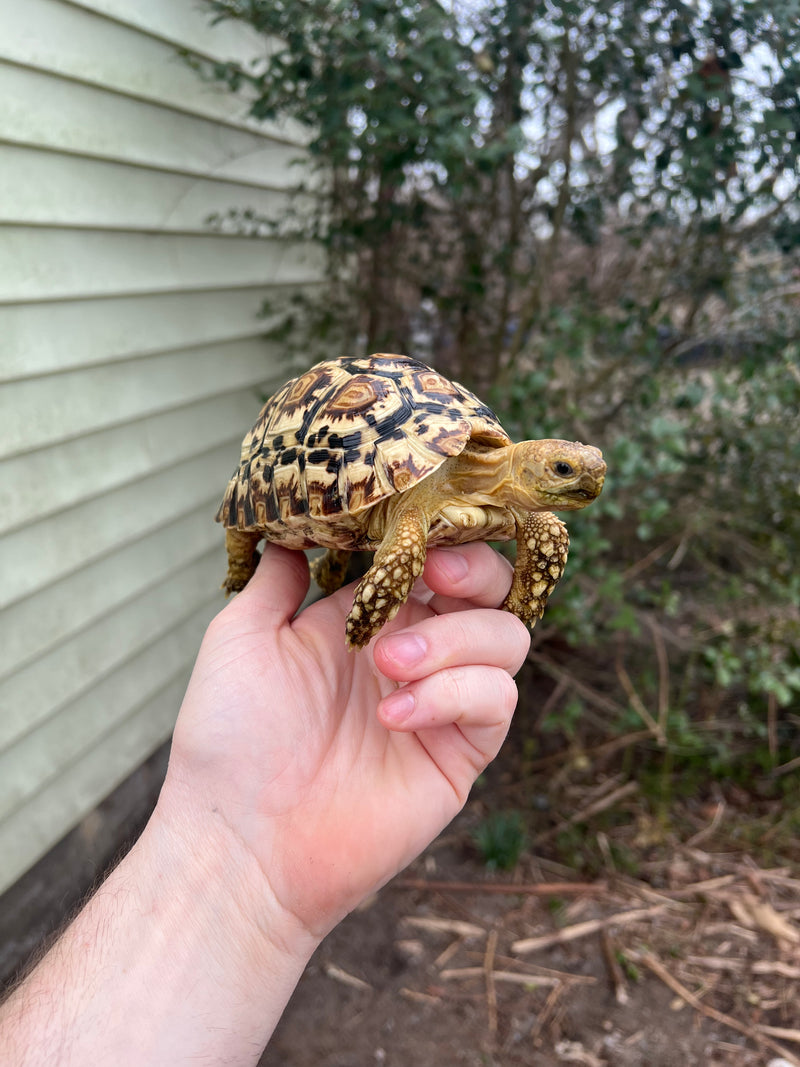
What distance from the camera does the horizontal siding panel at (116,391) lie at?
229 cm

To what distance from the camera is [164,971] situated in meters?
1.16

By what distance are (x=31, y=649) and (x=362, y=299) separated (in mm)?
2348

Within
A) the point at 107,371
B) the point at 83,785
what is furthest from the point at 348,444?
the point at 83,785

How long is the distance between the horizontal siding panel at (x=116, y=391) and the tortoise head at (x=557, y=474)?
1622 millimetres

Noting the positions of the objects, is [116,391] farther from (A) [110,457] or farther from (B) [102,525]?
(B) [102,525]

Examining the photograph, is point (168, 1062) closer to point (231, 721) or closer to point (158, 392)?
point (231, 721)

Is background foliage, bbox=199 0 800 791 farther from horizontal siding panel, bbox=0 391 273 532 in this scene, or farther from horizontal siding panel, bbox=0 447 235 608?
horizontal siding panel, bbox=0 447 235 608

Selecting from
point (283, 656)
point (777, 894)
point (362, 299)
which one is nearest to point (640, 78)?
point (362, 299)

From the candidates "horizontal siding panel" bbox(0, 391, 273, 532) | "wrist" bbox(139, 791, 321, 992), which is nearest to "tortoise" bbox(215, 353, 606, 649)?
"wrist" bbox(139, 791, 321, 992)

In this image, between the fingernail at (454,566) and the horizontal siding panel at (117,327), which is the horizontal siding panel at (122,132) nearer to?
the horizontal siding panel at (117,327)

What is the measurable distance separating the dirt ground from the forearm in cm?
134

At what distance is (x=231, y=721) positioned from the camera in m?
1.34

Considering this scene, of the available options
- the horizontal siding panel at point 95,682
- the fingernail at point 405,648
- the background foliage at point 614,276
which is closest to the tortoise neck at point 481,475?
the fingernail at point 405,648

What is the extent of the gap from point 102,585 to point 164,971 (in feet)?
5.80
